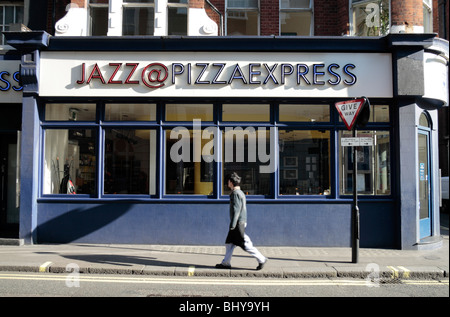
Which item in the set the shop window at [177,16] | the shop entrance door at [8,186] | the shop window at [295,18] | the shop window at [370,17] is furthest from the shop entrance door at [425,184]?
the shop entrance door at [8,186]

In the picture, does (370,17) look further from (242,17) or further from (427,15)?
(242,17)

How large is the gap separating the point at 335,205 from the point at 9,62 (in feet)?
29.5

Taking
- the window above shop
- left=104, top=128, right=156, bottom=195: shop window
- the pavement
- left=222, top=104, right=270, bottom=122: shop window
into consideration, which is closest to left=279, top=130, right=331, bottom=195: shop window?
left=222, top=104, right=270, bottom=122: shop window

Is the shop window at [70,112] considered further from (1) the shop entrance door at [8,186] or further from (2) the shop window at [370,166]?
(2) the shop window at [370,166]

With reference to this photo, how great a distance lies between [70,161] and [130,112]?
6.70 feet

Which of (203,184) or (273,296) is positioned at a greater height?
(203,184)

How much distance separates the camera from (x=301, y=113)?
10.5 m

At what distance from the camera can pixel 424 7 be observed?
1155 cm

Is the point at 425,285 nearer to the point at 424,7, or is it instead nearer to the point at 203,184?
the point at 203,184

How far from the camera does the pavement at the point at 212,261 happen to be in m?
7.69

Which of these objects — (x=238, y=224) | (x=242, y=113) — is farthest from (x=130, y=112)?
(x=238, y=224)

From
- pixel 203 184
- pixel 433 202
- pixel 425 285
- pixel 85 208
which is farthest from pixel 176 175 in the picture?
pixel 433 202

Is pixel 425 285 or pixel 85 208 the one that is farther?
pixel 85 208

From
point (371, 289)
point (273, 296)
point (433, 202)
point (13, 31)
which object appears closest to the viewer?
point (273, 296)
